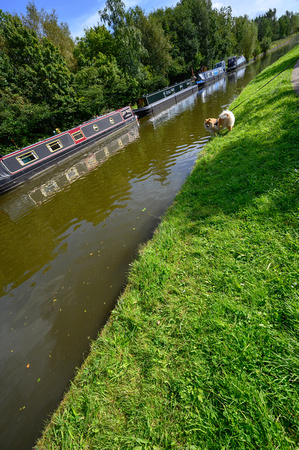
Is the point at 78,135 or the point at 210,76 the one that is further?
the point at 210,76

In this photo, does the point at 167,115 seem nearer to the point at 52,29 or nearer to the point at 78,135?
the point at 78,135

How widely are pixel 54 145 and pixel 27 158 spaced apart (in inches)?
91.2

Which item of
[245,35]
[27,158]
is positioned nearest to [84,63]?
[27,158]

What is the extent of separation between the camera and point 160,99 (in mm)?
24484

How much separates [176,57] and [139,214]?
46.5 m

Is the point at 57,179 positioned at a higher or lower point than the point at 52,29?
lower

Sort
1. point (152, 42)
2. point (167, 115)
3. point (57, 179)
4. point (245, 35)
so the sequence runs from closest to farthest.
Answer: point (57, 179), point (167, 115), point (152, 42), point (245, 35)

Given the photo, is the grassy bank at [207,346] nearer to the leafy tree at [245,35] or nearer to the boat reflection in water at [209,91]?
the boat reflection in water at [209,91]

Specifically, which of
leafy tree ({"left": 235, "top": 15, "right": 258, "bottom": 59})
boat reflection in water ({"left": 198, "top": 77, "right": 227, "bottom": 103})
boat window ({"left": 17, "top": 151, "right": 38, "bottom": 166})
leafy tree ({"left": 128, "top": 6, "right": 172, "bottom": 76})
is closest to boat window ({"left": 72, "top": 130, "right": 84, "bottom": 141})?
boat window ({"left": 17, "top": 151, "right": 38, "bottom": 166})

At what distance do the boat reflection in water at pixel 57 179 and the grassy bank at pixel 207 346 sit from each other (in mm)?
8400

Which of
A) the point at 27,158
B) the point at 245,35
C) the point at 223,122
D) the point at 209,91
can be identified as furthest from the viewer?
the point at 245,35

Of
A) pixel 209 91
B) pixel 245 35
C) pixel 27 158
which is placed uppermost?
pixel 245 35

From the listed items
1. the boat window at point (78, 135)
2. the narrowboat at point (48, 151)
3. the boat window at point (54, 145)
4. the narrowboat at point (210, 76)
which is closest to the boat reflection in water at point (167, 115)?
the narrowboat at point (48, 151)

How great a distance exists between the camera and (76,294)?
3887 mm
